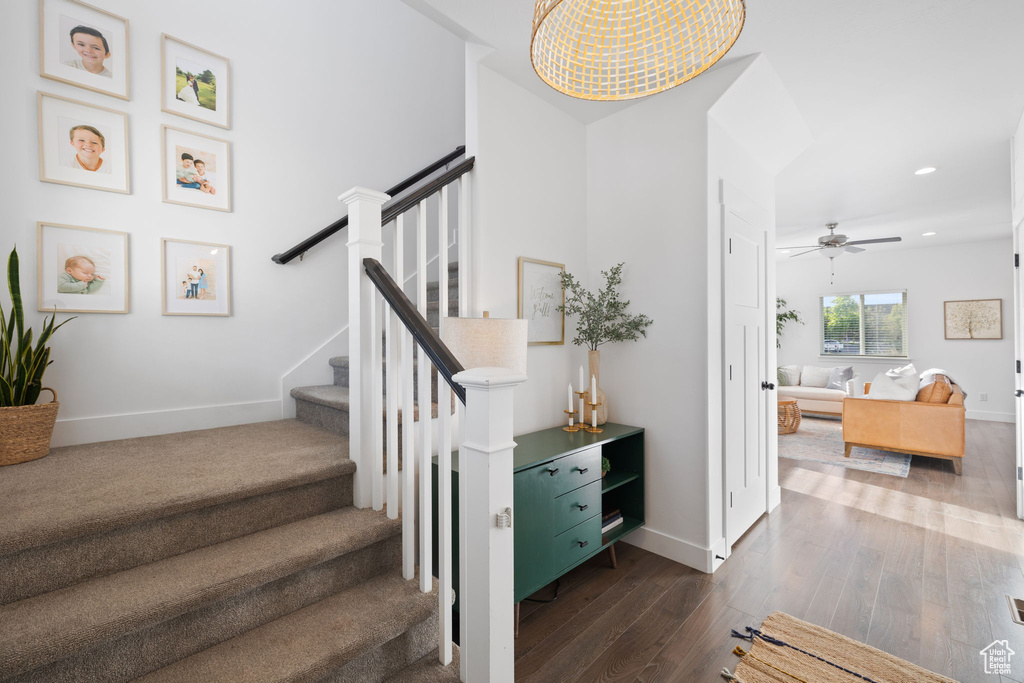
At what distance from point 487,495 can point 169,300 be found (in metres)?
2.02

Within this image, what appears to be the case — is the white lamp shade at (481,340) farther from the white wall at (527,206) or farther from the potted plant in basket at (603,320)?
the potted plant in basket at (603,320)

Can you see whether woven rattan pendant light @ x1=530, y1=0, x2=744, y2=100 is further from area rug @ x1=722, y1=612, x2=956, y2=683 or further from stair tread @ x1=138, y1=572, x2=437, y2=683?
area rug @ x1=722, y1=612, x2=956, y2=683

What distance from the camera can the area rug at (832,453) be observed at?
14.4ft

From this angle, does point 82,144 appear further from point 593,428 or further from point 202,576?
point 593,428

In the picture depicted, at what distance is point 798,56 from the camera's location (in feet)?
7.54

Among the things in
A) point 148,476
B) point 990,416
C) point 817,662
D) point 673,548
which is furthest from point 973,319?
point 148,476

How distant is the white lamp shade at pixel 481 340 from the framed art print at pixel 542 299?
61 centimetres

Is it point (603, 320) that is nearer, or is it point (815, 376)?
point (603, 320)

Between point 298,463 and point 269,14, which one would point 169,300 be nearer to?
point 298,463

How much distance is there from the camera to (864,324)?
757 centimetres

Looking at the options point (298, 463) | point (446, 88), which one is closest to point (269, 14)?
point (446, 88)

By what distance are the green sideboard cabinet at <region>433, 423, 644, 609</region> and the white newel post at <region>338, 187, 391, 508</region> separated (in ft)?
1.15

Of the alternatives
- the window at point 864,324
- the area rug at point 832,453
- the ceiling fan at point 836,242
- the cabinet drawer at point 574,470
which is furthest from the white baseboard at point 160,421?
the window at point 864,324

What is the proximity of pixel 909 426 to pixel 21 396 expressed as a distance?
247 inches
